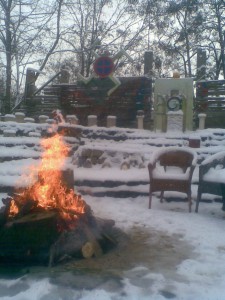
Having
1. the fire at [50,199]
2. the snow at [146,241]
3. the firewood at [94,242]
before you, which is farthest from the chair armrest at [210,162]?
the firewood at [94,242]

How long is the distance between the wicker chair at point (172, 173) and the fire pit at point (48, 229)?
1794 millimetres

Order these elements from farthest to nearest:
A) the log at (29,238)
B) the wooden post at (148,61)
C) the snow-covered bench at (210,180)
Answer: the wooden post at (148,61) → the snow-covered bench at (210,180) → the log at (29,238)

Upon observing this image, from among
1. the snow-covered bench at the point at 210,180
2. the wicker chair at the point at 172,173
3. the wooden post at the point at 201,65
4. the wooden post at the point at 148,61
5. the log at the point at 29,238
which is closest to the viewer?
the log at the point at 29,238

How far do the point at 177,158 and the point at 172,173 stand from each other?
0.42m

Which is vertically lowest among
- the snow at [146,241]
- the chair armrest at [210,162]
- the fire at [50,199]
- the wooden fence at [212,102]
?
the snow at [146,241]

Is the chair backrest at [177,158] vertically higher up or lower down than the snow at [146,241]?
higher up

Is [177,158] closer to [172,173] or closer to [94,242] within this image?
[172,173]

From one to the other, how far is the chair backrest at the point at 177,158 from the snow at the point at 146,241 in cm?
63

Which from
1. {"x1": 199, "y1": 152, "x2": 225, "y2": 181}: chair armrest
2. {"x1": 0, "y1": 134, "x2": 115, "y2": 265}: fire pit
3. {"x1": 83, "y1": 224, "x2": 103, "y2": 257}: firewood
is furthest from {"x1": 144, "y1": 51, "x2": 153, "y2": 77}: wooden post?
{"x1": 83, "y1": 224, "x2": 103, "y2": 257}: firewood

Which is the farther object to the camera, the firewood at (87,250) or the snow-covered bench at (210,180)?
the snow-covered bench at (210,180)

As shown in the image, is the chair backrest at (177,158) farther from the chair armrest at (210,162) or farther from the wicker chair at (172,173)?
the chair armrest at (210,162)

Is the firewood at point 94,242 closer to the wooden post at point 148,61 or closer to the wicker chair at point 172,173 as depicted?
the wicker chair at point 172,173

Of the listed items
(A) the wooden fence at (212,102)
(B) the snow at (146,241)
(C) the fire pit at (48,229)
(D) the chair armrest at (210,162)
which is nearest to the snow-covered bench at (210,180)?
(D) the chair armrest at (210,162)

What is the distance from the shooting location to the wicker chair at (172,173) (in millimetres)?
6590
